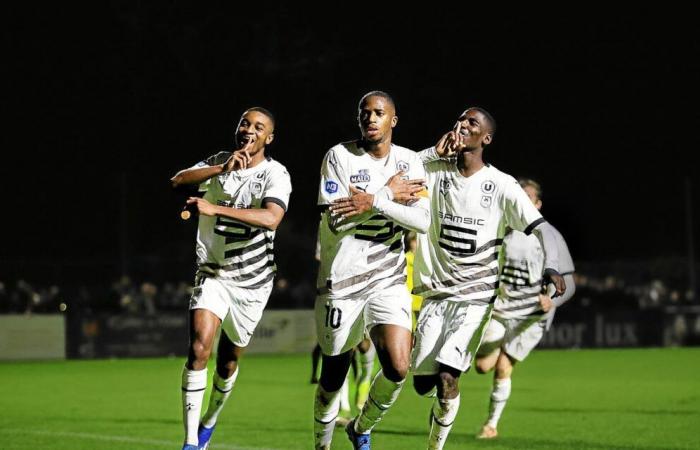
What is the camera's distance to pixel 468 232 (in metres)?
9.77

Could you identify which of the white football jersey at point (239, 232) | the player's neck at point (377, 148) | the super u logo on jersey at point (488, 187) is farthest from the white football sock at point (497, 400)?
the player's neck at point (377, 148)

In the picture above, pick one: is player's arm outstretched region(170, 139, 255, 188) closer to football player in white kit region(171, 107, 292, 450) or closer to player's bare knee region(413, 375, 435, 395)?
football player in white kit region(171, 107, 292, 450)

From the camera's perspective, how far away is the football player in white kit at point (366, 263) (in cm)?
909

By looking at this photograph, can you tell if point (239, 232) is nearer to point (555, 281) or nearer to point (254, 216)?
point (254, 216)

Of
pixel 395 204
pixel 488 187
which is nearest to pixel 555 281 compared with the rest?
pixel 488 187

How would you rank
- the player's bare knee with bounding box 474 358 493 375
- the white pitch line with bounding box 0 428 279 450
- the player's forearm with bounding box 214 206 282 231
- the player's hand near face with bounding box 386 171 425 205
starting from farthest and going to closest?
the player's bare knee with bounding box 474 358 493 375 < the white pitch line with bounding box 0 428 279 450 < the player's forearm with bounding box 214 206 282 231 < the player's hand near face with bounding box 386 171 425 205

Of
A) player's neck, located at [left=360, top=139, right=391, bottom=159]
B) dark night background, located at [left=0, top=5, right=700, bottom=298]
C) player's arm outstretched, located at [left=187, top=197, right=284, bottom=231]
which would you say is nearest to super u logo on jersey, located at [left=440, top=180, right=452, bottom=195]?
player's neck, located at [left=360, top=139, right=391, bottom=159]

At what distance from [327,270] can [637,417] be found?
6765 mm

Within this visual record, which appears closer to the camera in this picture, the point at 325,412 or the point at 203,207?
the point at 203,207

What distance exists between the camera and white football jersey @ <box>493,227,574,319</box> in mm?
13320

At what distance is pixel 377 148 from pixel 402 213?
74 centimetres

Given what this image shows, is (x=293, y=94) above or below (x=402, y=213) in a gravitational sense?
above

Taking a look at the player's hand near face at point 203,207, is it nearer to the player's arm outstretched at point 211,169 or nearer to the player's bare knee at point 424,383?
the player's arm outstretched at point 211,169

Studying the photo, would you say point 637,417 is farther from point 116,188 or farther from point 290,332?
point 116,188
